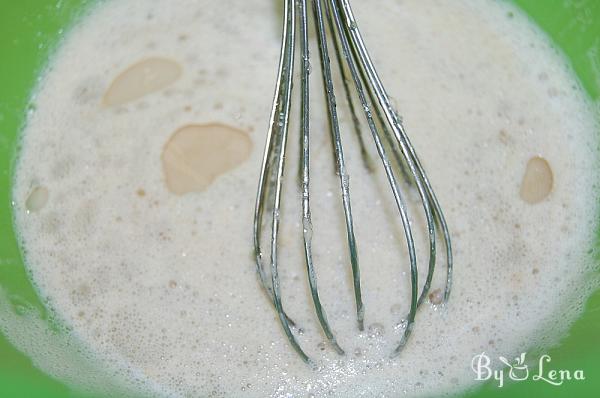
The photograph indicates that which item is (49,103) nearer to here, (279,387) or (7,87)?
(7,87)

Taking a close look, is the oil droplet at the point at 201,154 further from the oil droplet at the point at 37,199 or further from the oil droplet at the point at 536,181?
the oil droplet at the point at 536,181

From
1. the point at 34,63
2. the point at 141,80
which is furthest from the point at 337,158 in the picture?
the point at 34,63

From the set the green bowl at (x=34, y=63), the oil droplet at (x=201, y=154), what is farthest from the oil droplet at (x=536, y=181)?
the oil droplet at (x=201, y=154)

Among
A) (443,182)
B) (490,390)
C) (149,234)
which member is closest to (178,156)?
(149,234)

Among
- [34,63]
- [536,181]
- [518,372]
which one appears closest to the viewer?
[518,372]

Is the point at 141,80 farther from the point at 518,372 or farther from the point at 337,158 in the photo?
the point at 518,372

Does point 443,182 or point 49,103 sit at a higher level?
point 443,182

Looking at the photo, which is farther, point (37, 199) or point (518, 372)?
point (37, 199)
